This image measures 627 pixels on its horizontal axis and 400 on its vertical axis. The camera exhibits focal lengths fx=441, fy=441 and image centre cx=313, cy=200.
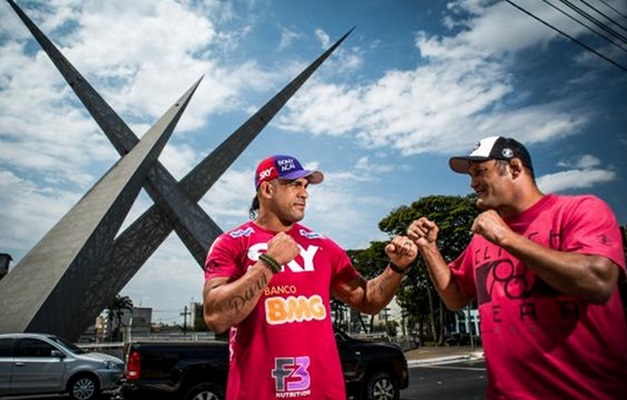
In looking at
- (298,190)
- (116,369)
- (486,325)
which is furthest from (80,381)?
(486,325)

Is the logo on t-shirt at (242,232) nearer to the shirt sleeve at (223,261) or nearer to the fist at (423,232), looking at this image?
the shirt sleeve at (223,261)

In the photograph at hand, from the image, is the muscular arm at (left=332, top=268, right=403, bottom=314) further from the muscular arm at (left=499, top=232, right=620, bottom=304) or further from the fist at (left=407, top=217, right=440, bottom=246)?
the muscular arm at (left=499, top=232, right=620, bottom=304)

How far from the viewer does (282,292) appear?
92.5 inches

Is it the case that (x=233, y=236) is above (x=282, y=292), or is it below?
above

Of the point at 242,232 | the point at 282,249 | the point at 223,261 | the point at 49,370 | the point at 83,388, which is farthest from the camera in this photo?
the point at 83,388

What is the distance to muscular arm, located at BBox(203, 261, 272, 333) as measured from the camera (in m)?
2.11

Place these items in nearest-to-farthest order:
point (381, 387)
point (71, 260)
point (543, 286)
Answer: point (543, 286) → point (381, 387) → point (71, 260)

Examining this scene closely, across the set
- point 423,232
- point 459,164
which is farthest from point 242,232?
point 459,164

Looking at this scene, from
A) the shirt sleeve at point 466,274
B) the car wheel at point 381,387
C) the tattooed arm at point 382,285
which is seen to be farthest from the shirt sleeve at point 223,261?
the car wheel at point 381,387

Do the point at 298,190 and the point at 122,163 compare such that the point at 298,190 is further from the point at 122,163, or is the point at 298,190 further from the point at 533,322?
the point at 122,163

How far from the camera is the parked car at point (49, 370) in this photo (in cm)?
961

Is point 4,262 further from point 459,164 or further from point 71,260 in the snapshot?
point 459,164

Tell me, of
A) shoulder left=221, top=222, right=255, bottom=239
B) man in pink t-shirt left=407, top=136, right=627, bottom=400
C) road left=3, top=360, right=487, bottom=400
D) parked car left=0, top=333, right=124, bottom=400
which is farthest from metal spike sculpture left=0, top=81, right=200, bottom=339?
man in pink t-shirt left=407, top=136, right=627, bottom=400

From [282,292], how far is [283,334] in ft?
0.72
